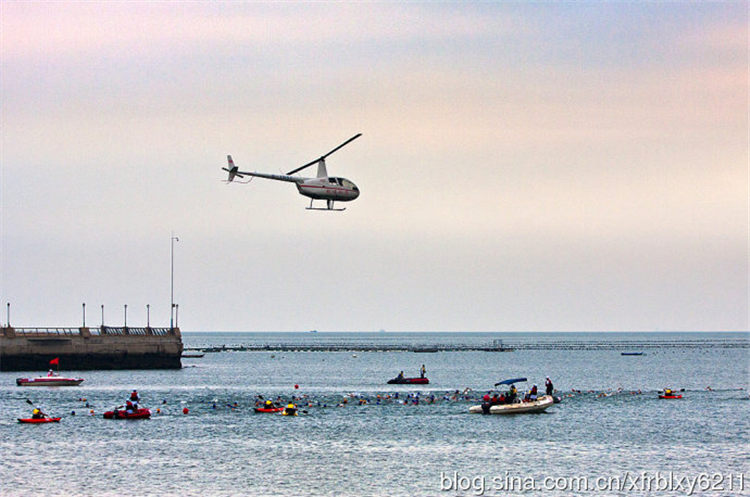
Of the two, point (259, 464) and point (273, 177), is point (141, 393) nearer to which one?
point (273, 177)

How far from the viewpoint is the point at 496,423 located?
8338 centimetres

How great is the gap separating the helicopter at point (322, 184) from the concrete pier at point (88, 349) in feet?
221

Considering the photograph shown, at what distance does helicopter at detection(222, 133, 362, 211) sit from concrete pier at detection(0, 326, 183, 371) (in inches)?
2649

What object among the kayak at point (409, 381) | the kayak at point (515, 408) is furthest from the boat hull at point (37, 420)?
the kayak at point (409, 381)

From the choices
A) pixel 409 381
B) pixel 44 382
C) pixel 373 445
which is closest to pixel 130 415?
pixel 373 445

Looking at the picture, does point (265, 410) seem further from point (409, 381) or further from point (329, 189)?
point (409, 381)

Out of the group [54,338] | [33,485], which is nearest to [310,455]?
[33,485]

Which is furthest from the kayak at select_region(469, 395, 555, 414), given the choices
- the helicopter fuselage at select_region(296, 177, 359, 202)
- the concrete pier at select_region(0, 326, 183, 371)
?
the concrete pier at select_region(0, 326, 183, 371)

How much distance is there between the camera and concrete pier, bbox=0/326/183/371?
14488 centimetres

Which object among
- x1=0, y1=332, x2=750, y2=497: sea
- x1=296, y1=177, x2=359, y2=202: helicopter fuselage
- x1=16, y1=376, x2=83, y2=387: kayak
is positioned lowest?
x1=0, y1=332, x2=750, y2=497: sea

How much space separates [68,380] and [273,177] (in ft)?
163

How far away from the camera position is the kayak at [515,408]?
289 feet

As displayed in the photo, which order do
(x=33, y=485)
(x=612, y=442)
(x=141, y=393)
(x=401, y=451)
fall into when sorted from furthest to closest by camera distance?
(x=141, y=393)
(x=612, y=442)
(x=401, y=451)
(x=33, y=485)

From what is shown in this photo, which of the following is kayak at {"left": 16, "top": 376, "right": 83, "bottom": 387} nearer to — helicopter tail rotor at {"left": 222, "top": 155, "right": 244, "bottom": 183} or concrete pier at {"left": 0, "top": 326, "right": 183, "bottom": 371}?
concrete pier at {"left": 0, "top": 326, "right": 183, "bottom": 371}
